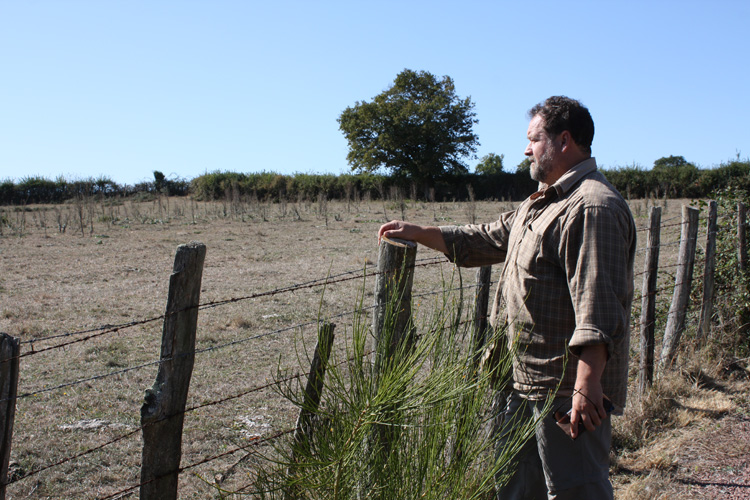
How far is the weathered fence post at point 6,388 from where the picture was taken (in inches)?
72.8

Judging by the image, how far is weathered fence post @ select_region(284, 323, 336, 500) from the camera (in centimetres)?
203

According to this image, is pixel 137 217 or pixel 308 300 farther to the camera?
pixel 137 217

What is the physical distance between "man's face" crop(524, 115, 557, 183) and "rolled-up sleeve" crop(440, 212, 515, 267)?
43cm

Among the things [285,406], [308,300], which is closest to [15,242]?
[308,300]

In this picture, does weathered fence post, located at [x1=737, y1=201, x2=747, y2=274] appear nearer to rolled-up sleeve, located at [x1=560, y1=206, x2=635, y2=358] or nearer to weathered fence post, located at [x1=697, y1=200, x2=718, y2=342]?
weathered fence post, located at [x1=697, y1=200, x2=718, y2=342]

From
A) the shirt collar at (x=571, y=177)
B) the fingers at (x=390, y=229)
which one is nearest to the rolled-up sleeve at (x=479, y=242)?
the fingers at (x=390, y=229)

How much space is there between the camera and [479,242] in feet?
9.29

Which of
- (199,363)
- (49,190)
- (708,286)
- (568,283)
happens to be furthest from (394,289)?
(49,190)

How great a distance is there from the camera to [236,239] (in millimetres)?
17203

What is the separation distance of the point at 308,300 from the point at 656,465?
6231 mm

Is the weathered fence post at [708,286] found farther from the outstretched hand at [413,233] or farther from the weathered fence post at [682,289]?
the outstretched hand at [413,233]

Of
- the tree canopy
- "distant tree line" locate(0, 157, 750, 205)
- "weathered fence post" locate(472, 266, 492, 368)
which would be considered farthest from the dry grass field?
the tree canopy

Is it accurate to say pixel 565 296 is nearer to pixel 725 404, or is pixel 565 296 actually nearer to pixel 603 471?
pixel 603 471

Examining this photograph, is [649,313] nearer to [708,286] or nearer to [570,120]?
[708,286]
